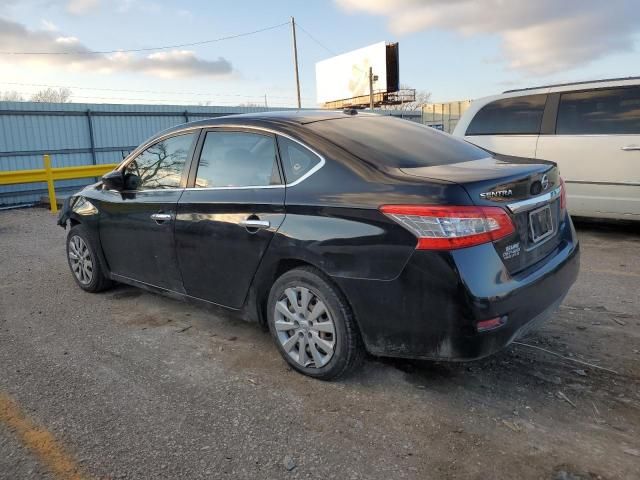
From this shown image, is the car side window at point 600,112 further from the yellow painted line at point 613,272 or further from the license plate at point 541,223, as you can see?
the license plate at point 541,223

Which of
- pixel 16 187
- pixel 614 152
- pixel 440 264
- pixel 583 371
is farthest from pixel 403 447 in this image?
pixel 16 187

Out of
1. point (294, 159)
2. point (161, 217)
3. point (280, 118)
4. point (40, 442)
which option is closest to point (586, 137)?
point (280, 118)

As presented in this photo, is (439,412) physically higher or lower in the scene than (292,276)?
lower

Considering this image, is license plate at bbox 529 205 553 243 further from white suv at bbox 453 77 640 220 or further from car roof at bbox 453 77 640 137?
car roof at bbox 453 77 640 137

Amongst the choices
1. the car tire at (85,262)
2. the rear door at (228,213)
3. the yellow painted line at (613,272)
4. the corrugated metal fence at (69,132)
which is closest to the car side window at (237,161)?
the rear door at (228,213)

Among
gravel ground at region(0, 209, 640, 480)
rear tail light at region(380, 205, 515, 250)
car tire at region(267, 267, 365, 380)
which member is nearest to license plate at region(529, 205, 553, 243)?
rear tail light at region(380, 205, 515, 250)

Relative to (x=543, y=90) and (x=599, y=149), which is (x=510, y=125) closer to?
(x=543, y=90)

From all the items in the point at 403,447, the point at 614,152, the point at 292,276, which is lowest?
the point at 403,447

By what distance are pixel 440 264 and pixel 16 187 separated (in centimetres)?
1301

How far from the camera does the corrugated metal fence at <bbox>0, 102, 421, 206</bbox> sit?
517 inches

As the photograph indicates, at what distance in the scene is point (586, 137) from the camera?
6.18m

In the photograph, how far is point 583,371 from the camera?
3074 mm

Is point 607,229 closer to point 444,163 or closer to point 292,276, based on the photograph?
point 444,163

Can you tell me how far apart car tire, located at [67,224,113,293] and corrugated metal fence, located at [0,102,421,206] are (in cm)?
896
